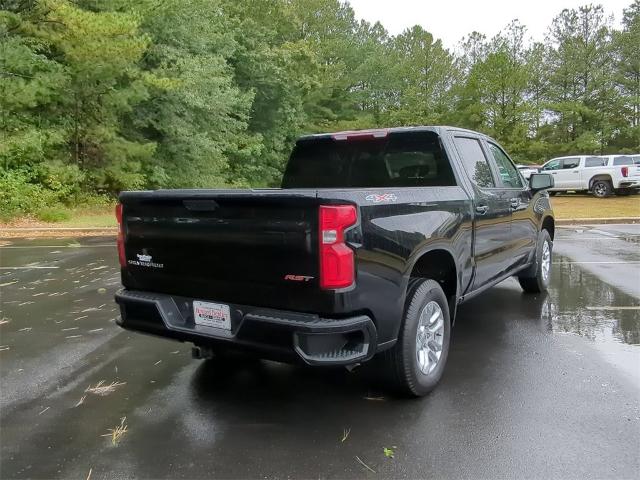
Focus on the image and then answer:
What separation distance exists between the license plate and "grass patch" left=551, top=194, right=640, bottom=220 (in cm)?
1480

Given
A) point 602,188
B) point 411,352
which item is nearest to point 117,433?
point 411,352

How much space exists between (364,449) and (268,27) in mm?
32984

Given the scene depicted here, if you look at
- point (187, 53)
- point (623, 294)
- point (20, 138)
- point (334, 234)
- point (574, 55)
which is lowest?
point (623, 294)

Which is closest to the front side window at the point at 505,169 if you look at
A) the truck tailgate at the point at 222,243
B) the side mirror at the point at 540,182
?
the side mirror at the point at 540,182

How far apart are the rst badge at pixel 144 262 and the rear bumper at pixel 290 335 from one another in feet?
1.21

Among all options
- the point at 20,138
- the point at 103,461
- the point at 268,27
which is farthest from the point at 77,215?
the point at 268,27

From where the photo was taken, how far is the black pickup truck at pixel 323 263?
3.03 m

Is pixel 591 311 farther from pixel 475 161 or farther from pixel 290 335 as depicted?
pixel 290 335

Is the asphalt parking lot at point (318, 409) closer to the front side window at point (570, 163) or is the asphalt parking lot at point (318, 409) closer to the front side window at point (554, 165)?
the front side window at point (570, 163)

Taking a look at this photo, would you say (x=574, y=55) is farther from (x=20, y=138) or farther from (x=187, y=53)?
(x=20, y=138)

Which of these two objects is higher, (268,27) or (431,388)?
(268,27)

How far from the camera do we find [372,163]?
4.93 metres

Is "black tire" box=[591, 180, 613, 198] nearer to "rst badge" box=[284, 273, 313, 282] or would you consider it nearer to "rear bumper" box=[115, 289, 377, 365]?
"rear bumper" box=[115, 289, 377, 365]

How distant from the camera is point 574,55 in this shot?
39.5 meters
